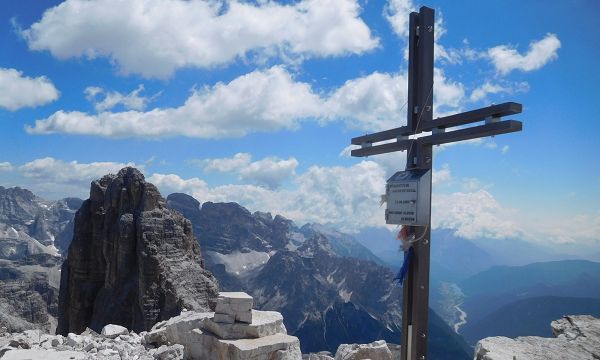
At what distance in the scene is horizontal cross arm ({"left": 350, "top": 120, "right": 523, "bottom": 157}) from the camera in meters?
5.79

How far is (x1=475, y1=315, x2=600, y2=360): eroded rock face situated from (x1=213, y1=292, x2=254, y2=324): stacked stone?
4.64m

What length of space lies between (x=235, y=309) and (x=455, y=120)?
625cm

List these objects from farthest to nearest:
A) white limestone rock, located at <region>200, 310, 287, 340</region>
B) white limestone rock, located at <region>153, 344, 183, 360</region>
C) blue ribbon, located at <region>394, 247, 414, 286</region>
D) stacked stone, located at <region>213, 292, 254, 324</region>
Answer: white limestone rock, located at <region>153, 344, 183, 360</region>
stacked stone, located at <region>213, 292, 254, 324</region>
white limestone rock, located at <region>200, 310, 287, 340</region>
blue ribbon, located at <region>394, 247, 414, 286</region>

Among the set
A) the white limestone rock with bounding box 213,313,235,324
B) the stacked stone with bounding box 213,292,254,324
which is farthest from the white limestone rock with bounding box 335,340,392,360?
the white limestone rock with bounding box 213,313,235,324

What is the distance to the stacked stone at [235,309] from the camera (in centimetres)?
1012

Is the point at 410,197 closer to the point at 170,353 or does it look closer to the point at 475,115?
the point at 475,115

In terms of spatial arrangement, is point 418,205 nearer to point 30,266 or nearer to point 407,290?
point 407,290

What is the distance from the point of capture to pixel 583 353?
27.1 feet

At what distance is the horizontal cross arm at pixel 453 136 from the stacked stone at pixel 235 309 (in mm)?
4305

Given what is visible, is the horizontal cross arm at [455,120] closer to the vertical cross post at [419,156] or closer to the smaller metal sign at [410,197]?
the vertical cross post at [419,156]

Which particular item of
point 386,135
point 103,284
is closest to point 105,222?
point 103,284

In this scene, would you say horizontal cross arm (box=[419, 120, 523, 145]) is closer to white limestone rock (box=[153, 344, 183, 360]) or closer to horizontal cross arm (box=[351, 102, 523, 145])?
horizontal cross arm (box=[351, 102, 523, 145])

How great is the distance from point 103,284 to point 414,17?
72633 mm

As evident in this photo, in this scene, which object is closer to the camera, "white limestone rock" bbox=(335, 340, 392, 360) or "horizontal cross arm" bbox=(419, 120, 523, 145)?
"horizontal cross arm" bbox=(419, 120, 523, 145)
